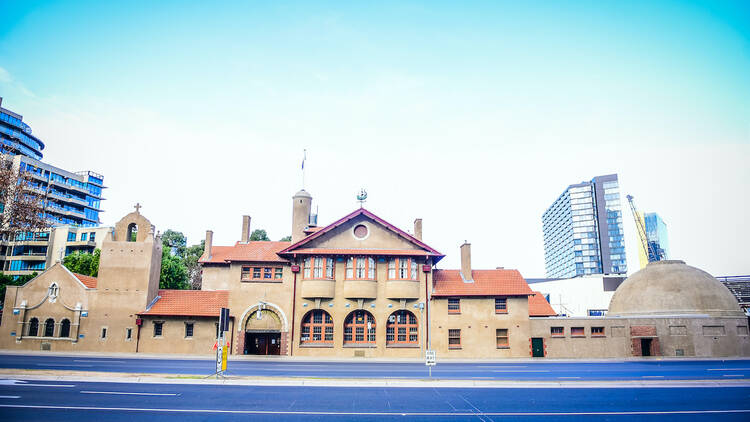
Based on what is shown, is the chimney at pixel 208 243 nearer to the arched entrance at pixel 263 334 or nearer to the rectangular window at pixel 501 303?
the arched entrance at pixel 263 334

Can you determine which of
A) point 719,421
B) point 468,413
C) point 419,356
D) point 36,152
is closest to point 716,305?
point 419,356

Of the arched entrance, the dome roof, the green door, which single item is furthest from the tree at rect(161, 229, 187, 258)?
the dome roof

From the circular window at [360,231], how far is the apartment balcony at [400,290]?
493cm

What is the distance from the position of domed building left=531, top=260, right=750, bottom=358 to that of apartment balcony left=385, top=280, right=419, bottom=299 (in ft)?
38.0

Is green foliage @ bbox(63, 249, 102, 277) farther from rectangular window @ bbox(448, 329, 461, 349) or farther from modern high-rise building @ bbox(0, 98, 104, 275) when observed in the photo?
rectangular window @ bbox(448, 329, 461, 349)

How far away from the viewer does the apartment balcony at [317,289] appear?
131 ft

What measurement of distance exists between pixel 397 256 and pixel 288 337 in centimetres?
1203

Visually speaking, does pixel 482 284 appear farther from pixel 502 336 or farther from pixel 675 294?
pixel 675 294

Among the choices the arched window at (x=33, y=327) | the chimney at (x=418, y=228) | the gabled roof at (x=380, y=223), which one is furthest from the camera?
the chimney at (x=418, y=228)

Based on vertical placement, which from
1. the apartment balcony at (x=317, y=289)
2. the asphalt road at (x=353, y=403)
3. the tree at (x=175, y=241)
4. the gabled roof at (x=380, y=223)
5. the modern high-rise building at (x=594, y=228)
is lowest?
the asphalt road at (x=353, y=403)

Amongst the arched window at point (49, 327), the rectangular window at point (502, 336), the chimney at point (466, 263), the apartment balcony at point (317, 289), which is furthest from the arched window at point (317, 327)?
the arched window at point (49, 327)

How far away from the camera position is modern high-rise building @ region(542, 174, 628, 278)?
16012 cm

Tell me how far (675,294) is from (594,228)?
13062 centimetres

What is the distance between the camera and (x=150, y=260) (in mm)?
40719
